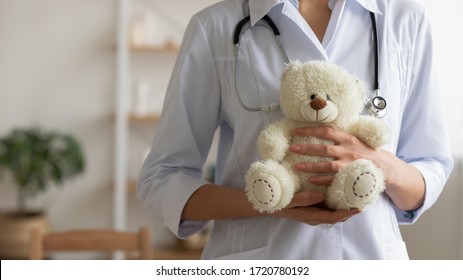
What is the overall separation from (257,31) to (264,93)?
10cm

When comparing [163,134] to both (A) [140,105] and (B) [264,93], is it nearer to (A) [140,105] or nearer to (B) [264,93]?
(B) [264,93]

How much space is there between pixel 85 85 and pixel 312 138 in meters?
2.96

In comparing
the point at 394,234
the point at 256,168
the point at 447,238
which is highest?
the point at 256,168

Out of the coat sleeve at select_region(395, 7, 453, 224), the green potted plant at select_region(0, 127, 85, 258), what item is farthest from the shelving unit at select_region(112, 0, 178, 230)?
the coat sleeve at select_region(395, 7, 453, 224)

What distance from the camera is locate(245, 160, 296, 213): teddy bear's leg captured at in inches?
34.5

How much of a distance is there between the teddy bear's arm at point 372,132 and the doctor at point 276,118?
0.03m

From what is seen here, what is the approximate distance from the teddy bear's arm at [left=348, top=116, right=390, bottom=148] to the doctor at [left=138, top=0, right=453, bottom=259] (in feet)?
0.09

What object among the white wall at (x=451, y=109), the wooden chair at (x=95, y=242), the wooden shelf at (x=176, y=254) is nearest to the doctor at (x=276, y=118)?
the wooden chair at (x=95, y=242)

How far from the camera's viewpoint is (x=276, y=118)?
1.01 m

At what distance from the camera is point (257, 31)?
3.45 ft

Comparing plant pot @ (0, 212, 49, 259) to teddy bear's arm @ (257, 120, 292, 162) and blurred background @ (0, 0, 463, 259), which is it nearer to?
blurred background @ (0, 0, 463, 259)

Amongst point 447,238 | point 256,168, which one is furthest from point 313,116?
point 447,238

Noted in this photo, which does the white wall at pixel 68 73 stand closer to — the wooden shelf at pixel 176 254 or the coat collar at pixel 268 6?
the wooden shelf at pixel 176 254

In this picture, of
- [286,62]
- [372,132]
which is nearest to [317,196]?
[372,132]
